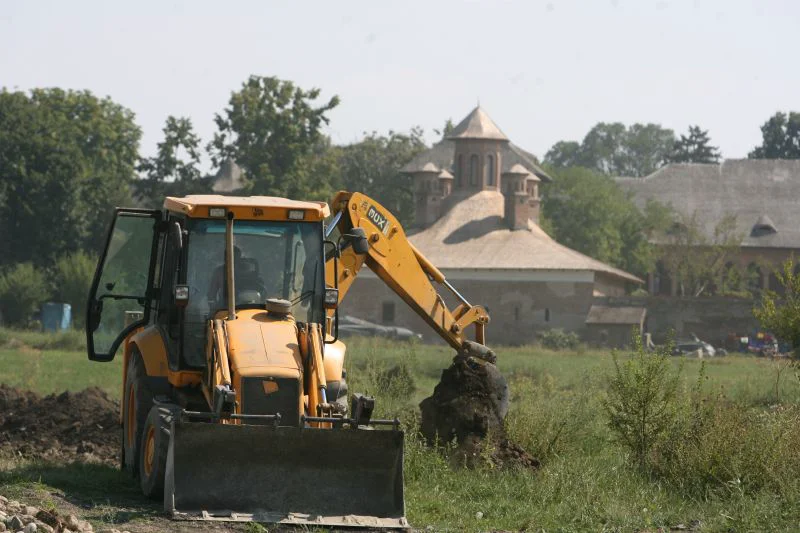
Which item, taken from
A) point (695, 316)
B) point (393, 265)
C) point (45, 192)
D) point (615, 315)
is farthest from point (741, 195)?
point (393, 265)

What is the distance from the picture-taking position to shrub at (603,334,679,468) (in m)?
16.5

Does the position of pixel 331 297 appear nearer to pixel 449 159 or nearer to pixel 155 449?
pixel 155 449

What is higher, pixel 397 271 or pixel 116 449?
pixel 397 271

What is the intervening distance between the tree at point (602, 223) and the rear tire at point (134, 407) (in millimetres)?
76887

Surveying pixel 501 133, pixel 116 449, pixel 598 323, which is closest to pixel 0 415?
pixel 116 449

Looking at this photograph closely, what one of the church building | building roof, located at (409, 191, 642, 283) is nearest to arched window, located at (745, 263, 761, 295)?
the church building

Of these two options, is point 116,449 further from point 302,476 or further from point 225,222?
point 302,476

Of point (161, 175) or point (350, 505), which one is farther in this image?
point (161, 175)

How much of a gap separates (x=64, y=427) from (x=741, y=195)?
80.9 metres

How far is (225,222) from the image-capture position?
46.5ft

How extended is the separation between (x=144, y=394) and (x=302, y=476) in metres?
2.64

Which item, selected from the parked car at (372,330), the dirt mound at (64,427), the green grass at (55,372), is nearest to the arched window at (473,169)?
the parked car at (372,330)

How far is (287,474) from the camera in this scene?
12500 millimetres

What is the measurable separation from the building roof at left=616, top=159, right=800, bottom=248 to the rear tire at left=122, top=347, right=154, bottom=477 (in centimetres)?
8061
